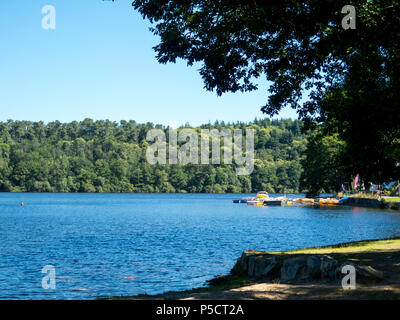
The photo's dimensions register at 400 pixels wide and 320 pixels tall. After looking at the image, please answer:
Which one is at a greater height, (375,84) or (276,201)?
(375,84)

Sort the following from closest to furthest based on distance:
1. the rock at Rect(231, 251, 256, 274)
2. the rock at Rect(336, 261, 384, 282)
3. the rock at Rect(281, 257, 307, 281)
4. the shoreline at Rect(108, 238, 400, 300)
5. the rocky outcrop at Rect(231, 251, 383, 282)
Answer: the shoreline at Rect(108, 238, 400, 300)
the rock at Rect(336, 261, 384, 282)
the rocky outcrop at Rect(231, 251, 383, 282)
the rock at Rect(281, 257, 307, 281)
the rock at Rect(231, 251, 256, 274)

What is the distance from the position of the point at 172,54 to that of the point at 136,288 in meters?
10.7

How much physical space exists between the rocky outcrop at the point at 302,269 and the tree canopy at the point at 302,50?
5016mm

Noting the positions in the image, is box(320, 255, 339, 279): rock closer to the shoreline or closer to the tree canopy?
the shoreline

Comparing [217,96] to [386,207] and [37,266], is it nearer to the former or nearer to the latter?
[37,266]

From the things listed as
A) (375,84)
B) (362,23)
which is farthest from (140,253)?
(362,23)

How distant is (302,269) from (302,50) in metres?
7.05

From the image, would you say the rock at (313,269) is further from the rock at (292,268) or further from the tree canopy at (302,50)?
the tree canopy at (302,50)

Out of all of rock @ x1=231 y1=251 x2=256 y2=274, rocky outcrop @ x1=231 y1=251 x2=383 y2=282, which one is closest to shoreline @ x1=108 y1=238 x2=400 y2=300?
rocky outcrop @ x1=231 y1=251 x2=383 y2=282

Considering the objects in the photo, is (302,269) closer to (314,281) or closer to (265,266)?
(314,281)

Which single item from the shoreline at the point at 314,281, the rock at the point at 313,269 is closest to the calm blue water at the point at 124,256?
the shoreline at the point at 314,281

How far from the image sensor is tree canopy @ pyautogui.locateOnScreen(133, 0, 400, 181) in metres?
13.5

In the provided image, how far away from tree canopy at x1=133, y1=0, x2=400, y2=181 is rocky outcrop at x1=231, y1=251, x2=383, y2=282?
5016mm

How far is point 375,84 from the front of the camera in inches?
665
